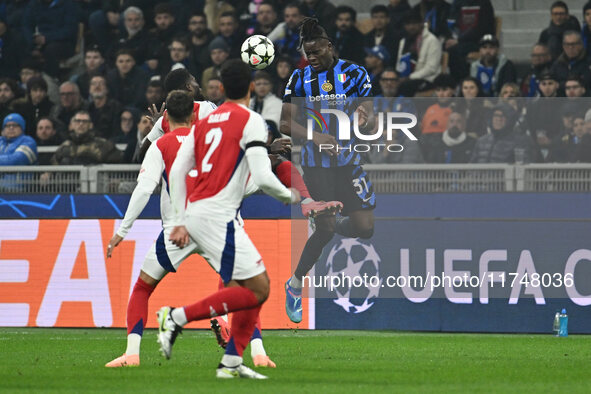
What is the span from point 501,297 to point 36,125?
7505 mm

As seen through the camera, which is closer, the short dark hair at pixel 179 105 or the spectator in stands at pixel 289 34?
the short dark hair at pixel 179 105

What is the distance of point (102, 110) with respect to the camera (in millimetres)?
16641

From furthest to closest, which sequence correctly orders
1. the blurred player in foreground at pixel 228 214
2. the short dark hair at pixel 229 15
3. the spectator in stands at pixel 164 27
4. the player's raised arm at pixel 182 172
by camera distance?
the spectator in stands at pixel 164 27 → the short dark hair at pixel 229 15 → the player's raised arm at pixel 182 172 → the blurred player in foreground at pixel 228 214

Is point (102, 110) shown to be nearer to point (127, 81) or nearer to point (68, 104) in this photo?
point (68, 104)

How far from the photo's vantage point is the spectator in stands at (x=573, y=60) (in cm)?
1506

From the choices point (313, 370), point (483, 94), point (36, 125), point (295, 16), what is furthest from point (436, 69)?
point (313, 370)

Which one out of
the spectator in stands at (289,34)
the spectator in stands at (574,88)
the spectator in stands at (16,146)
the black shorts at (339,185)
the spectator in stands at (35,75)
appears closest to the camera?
the black shorts at (339,185)

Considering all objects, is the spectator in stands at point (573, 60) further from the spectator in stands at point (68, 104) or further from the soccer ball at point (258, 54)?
the spectator in stands at point (68, 104)

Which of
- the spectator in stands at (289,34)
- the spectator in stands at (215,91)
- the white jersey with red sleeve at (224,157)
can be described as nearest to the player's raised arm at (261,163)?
the white jersey with red sleeve at (224,157)

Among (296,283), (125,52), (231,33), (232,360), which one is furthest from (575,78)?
(232,360)

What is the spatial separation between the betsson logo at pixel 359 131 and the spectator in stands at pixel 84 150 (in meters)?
3.46

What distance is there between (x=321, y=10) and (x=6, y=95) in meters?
4.78

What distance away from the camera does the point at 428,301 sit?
42.5 ft

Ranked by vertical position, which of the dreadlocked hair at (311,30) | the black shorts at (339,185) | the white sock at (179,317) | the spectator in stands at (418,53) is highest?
the spectator in stands at (418,53)
